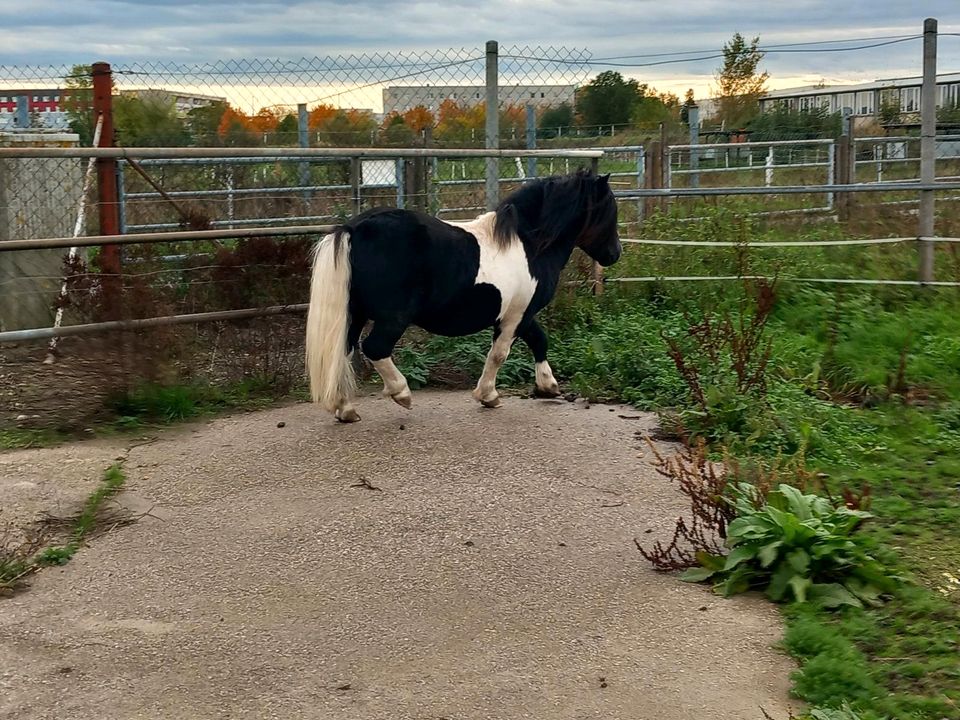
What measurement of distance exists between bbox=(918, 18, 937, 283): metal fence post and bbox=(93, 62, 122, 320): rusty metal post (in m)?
6.76

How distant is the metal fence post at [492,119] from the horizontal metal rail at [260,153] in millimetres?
291

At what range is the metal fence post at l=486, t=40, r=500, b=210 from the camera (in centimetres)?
899

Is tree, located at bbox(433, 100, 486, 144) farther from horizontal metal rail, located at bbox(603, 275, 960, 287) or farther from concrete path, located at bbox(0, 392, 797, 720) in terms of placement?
concrete path, located at bbox(0, 392, 797, 720)

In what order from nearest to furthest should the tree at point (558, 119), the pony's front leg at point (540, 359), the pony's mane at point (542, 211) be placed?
1. the pony's mane at point (542, 211)
2. the pony's front leg at point (540, 359)
3. the tree at point (558, 119)

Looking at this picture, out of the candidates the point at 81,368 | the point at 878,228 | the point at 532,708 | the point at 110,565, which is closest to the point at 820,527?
the point at 532,708

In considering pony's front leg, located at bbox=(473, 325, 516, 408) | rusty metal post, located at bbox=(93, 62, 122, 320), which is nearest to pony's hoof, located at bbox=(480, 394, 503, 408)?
pony's front leg, located at bbox=(473, 325, 516, 408)

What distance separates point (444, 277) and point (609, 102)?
12791mm

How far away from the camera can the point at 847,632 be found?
12.8ft

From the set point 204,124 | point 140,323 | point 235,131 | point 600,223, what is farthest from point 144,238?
point 204,124

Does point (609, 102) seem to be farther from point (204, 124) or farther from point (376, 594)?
point (376, 594)

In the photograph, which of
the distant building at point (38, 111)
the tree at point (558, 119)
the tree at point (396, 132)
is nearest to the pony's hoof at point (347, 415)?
the distant building at point (38, 111)

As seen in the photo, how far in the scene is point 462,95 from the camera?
34.5 ft

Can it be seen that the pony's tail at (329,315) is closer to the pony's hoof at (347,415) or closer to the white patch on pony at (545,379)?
the pony's hoof at (347,415)

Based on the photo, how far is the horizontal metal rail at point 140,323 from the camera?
6.59 metres
